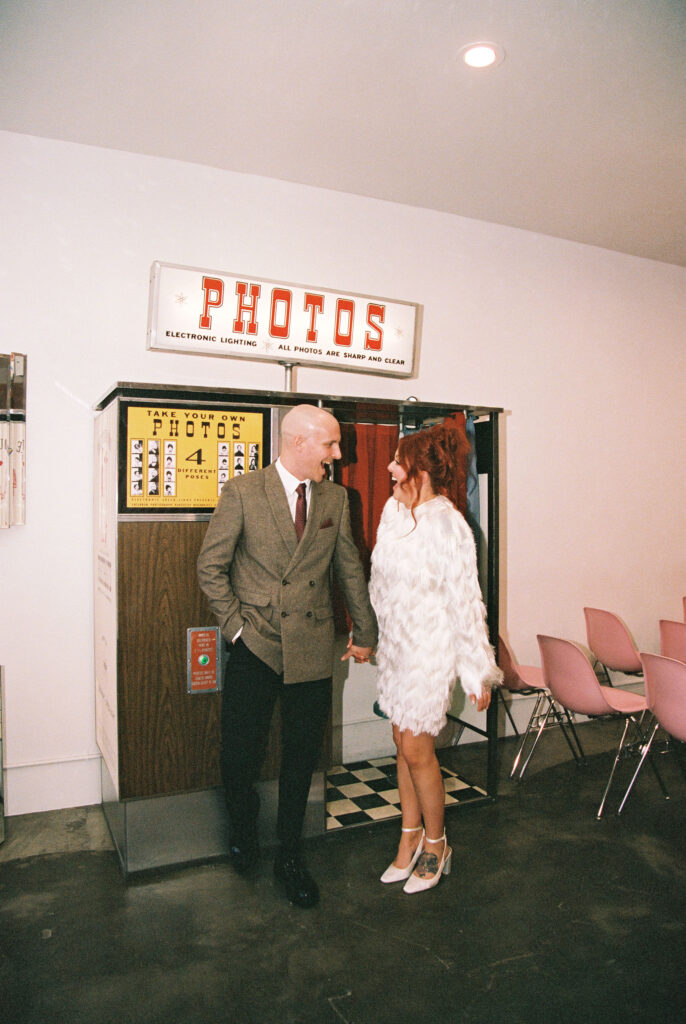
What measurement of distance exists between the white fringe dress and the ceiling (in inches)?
83.3

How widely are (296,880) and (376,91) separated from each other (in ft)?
12.3

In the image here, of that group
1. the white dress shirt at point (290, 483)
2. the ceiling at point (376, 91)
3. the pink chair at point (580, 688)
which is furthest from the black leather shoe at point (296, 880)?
the ceiling at point (376, 91)

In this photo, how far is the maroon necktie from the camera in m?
3.07

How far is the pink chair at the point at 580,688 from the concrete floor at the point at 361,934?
594mm

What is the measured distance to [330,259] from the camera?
15.1 feet

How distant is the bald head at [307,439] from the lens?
3018mm

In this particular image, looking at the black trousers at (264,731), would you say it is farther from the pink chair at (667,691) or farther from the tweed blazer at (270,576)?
the pink chair at (667,691)

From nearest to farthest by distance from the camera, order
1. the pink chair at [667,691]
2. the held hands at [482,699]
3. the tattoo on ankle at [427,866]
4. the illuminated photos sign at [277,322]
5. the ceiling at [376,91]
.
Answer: the held hands at [482,699]
the ceiling at [376,91]
the tattoo on ankle at [427,866]
the pink chair at [667,691]
the illuminated photos sign at [277,322]

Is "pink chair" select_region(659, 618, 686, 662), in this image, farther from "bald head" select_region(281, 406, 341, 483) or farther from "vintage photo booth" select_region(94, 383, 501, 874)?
"bald head" select_region(281, 406, 341, 483)

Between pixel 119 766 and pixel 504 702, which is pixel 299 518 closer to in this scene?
pixel 119 766

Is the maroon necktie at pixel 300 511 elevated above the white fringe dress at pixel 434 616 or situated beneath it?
elevated above

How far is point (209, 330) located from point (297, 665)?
1.95m

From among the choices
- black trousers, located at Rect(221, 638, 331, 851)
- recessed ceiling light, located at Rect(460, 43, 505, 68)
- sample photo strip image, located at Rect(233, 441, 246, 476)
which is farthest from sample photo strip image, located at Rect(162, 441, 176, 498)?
recessed ceiling light, located at Rect(460, 43, 505, 68)

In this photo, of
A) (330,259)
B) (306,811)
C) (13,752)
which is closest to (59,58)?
(330,259)
